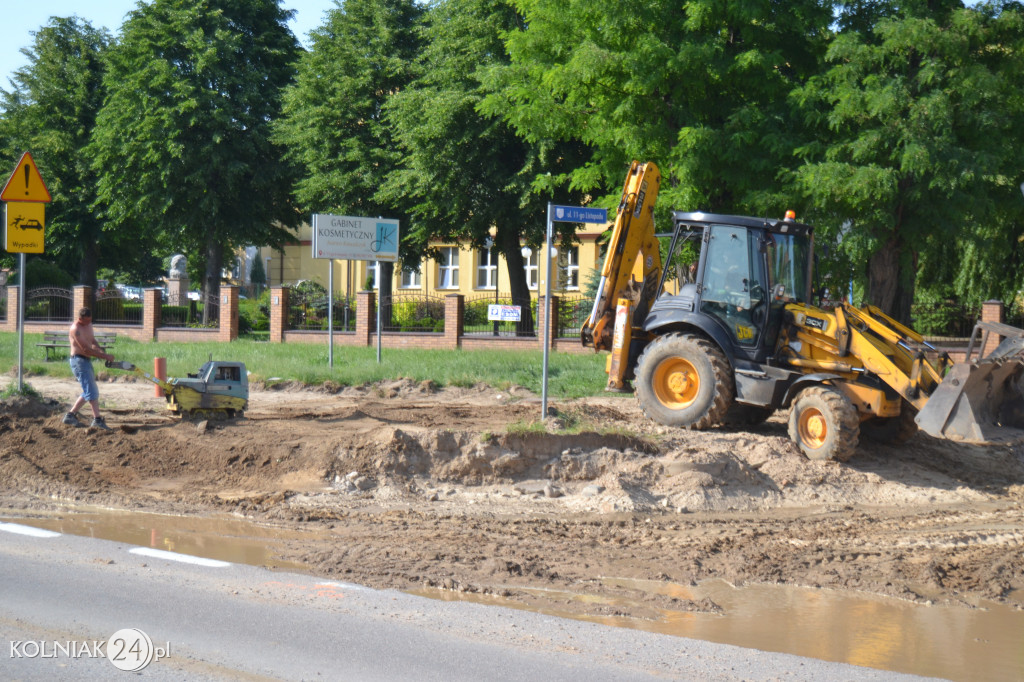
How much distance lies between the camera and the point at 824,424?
11.2m

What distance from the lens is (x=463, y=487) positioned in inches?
409

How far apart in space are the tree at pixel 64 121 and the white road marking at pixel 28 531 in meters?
34.5

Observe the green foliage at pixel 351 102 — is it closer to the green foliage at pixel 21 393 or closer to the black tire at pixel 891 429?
the green foliage at pixel 21 393

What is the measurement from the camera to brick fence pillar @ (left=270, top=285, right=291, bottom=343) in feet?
99.2

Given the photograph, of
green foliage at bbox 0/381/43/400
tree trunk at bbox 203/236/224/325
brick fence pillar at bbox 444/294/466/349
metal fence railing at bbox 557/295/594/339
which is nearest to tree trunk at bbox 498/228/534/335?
metal fence railing at bbox 557/295/594/339

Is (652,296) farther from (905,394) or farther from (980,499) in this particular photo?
(980,499)

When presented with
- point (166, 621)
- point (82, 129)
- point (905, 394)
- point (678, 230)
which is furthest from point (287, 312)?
point (166, 621)

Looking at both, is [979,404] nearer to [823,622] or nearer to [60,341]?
[823,622]

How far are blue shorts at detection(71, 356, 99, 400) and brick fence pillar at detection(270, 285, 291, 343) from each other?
17.9 meters

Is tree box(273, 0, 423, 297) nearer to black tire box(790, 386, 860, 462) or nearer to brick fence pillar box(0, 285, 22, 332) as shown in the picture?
brick fence pillar box(0, 285, 22, 332)

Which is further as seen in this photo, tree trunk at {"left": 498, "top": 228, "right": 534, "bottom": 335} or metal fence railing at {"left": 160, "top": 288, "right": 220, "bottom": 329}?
metal fence railing at {"left": 160, "top": 288, "right": 220, "bottom": 329}

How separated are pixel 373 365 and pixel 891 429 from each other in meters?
11.4

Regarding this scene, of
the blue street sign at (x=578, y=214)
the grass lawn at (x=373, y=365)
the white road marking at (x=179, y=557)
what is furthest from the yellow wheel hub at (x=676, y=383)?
the white road marking at (x=179, y=557)

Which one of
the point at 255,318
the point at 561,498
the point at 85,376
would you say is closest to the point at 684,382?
the point at 561,498
